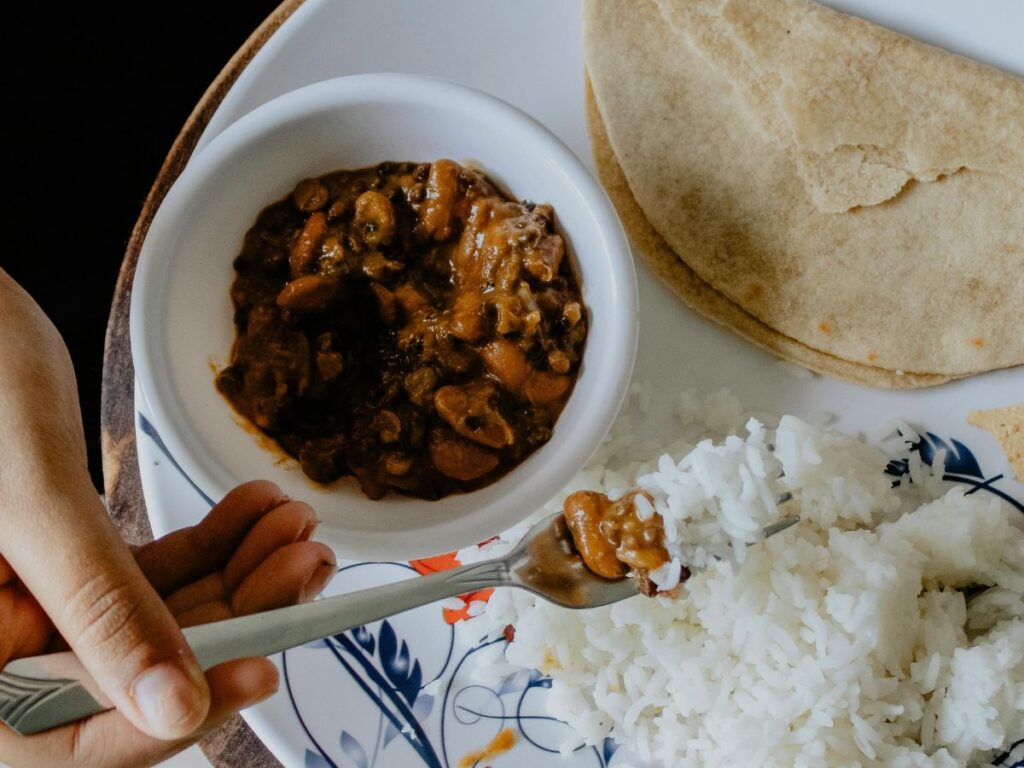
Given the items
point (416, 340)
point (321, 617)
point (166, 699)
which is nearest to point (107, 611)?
point (166, 699)

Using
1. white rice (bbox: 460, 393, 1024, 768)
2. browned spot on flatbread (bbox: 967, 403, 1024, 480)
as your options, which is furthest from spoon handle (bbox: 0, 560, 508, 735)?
browned spot on flatbread (bbox: 967, 403, 1024, 480)

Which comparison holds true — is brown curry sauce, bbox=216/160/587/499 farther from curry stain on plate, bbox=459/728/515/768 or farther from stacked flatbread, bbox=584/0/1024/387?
curry stain on plate, bbox=459/728/515/768

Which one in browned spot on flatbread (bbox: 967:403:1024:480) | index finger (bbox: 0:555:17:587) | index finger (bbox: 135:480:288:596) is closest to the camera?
index finger (bbox: 0:555:17:587)

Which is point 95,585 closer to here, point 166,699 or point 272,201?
point 166,699

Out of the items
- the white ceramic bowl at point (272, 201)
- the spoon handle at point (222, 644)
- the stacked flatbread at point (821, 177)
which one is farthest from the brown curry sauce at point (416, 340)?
the stacked flatbread at point (821, 177)

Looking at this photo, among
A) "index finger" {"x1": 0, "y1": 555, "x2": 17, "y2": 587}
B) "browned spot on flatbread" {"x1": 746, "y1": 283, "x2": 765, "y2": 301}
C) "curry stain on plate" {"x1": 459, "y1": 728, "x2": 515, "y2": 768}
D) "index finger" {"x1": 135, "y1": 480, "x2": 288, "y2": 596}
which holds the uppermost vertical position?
"index finger" {"x1": 0, "y1": 555, "x2": 17, "y2": 587}
